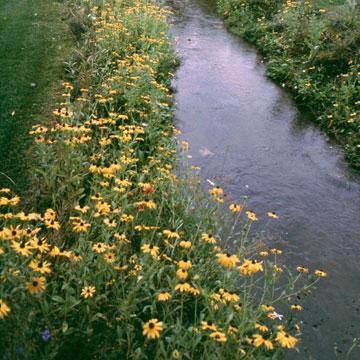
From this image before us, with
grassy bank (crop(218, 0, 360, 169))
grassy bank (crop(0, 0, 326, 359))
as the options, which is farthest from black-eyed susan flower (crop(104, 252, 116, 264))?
grassy bank (crop(218, 0, 360, 169))

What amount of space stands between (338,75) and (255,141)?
289 cm

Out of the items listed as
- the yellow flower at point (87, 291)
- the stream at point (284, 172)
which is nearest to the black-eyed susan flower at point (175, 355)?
the yellow flower at point (87, 291)

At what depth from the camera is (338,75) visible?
901cm

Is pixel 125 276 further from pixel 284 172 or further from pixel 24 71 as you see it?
pixel 24 71

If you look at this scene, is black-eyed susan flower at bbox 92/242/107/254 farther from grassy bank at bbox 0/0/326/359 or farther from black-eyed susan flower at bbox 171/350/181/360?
black-eyed susan flower at bbox 171/350/181/360

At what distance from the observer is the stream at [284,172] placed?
4.29 meters

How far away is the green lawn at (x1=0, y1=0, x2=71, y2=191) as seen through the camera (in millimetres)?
5066

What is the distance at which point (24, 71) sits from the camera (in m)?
7.20

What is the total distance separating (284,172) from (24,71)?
411 centimetres

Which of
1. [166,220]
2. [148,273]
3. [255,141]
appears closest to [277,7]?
[255,141]

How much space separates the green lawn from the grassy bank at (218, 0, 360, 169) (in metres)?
4.38

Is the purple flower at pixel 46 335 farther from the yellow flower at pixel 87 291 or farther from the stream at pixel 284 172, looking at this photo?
the stream at pixel 284 172

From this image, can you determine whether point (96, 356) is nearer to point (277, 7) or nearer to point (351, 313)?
point (351, 313)

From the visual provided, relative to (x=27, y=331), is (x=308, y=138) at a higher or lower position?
lower
